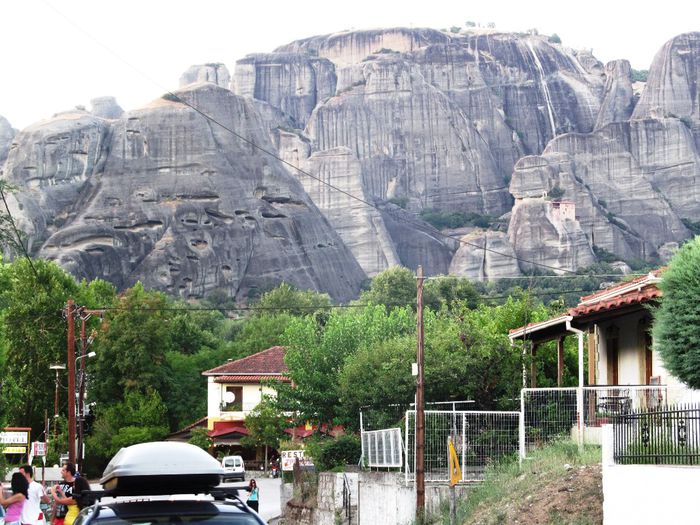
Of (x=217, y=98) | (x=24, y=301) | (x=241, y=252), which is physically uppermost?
(x=217, y=98)

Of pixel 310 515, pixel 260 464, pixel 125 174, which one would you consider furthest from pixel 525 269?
pixel 310 515

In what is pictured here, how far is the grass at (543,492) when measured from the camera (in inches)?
706

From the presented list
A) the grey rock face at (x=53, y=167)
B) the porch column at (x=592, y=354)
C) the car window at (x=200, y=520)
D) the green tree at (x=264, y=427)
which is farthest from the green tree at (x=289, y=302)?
the car window at (x=200, y=520)

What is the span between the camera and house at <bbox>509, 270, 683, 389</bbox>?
73.6ft

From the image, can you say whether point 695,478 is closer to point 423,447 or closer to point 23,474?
point 23,474

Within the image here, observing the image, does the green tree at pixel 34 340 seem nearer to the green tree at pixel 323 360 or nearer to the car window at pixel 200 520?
the green tree at pixel 323 360

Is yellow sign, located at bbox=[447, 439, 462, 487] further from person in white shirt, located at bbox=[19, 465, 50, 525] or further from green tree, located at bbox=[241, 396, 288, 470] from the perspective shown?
green tree, located at bbox=[241, 396, 288, 470]

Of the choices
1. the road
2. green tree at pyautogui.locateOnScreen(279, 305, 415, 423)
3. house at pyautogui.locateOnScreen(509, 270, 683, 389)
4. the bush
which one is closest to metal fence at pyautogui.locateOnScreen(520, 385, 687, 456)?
house at pyautogui.locateOnScreen(509, 270, 683, 389)

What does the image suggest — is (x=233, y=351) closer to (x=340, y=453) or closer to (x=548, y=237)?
(x=340, y=453)

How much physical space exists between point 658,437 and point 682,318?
7.29 feet

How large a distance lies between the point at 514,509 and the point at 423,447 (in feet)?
19.3

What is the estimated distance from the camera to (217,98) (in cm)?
15475

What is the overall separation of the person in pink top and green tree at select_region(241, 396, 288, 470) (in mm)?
47913

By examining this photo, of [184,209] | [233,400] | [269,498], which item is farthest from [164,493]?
[184,209]
